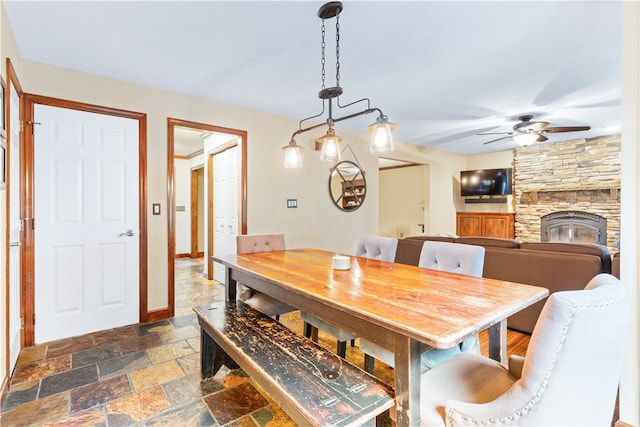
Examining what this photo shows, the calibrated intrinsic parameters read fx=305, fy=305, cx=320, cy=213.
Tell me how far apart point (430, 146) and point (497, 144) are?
48.2 inches

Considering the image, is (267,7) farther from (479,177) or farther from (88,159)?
(479,177)

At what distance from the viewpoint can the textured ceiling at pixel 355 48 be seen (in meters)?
1.94

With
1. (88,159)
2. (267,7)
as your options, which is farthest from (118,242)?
(267,7)

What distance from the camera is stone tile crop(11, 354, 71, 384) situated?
2.09 metres

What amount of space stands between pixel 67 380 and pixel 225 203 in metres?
2.82

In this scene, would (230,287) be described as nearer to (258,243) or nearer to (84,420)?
(258,243)

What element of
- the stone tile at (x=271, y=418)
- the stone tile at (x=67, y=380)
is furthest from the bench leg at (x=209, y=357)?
the stone tile at (x=67, y=380)

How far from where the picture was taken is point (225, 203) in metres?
4.56

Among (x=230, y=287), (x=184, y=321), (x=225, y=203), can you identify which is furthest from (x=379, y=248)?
(x=225, y=203)

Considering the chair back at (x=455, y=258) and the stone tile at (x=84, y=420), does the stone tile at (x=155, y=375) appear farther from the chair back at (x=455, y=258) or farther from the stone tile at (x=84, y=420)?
the chair back at (x=455, y=258)

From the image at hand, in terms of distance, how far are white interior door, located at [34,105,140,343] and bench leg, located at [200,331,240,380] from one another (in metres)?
1.44

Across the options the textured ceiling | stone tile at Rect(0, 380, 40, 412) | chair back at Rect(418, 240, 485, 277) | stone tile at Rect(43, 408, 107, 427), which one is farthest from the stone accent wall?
stone tile at Rect(0, 380, 40, 412)

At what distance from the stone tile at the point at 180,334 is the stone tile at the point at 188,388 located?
0.71 m

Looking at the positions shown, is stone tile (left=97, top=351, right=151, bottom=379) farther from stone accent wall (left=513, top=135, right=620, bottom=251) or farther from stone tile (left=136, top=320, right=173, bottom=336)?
stone accent wall (left=513, top=135, right=620, bottom=251)
